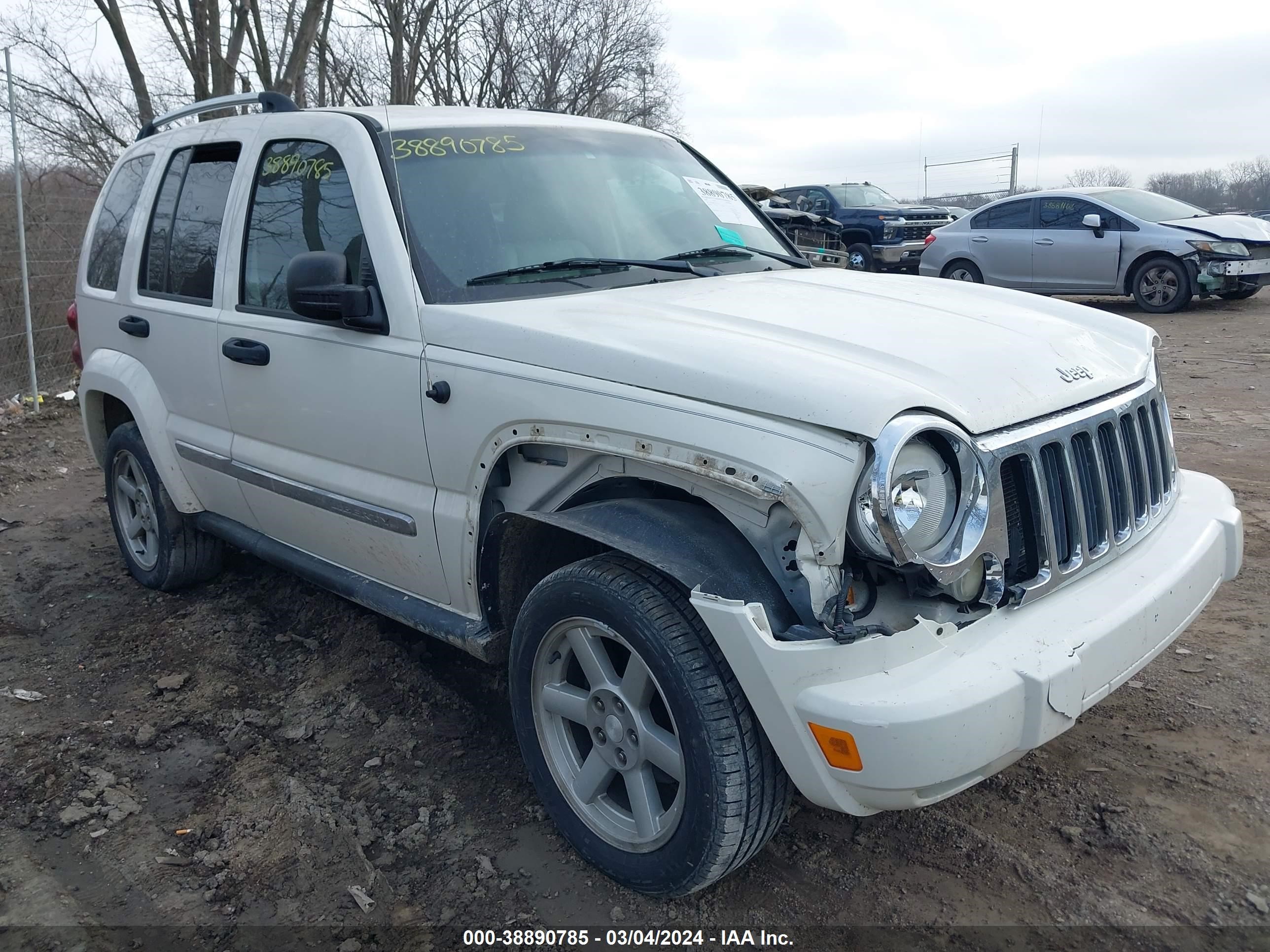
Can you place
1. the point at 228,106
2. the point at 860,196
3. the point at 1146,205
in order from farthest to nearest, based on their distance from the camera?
the point at 860,196 → the point at 1146,205 → the point at 228,106

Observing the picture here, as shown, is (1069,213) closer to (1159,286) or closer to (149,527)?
(1159,286)

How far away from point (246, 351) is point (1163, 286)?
1196 centimetres

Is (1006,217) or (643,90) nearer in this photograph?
(1006,217)

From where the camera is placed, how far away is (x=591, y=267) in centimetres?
320

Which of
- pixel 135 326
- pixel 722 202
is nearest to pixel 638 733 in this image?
pixel 722 202

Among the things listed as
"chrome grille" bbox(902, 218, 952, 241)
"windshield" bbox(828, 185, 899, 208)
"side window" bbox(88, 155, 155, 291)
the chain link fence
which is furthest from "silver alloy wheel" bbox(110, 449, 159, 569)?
"windshield" bbox(828, 185, 899, 208)

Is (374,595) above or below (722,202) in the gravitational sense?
below

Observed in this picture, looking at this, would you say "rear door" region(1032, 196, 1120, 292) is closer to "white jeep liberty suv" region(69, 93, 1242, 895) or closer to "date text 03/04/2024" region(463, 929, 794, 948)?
"white jeep liberty suv" region(69, 93, 1242, 895)

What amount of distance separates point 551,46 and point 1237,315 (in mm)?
25203

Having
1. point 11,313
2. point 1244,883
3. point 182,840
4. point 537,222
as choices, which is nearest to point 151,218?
point 537,222

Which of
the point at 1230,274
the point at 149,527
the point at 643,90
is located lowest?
the point at 149,527

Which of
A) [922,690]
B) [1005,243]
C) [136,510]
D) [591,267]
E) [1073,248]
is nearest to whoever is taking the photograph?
[922,690]

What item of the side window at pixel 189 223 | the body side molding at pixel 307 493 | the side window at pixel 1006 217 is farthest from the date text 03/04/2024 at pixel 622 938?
the side window at pixel 1006 217

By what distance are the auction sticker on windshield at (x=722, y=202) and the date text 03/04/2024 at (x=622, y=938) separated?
2.49 metres
